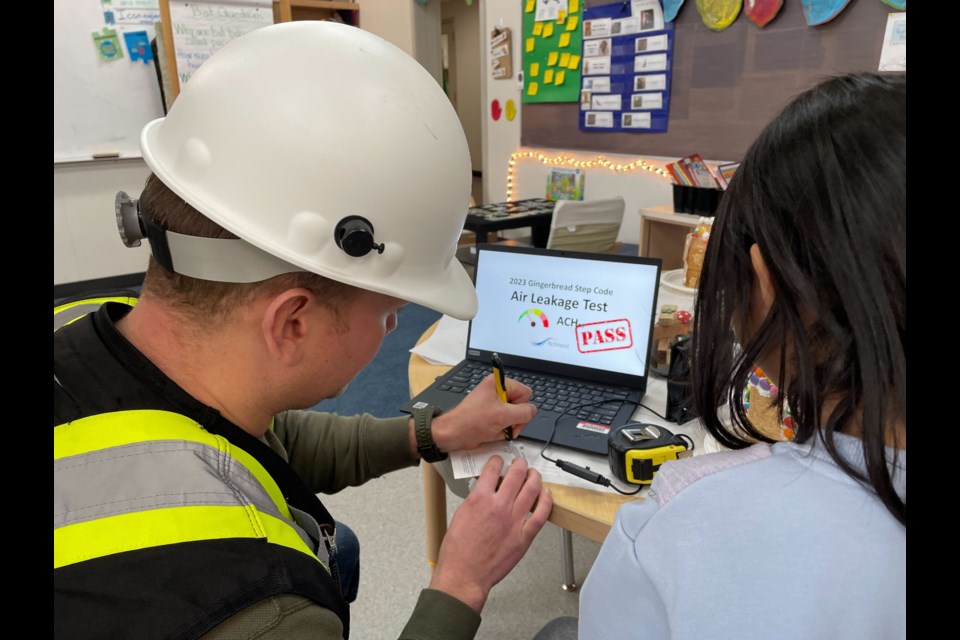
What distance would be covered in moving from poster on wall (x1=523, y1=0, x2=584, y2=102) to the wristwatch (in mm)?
3421

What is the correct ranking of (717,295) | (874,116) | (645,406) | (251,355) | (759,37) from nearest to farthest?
(874,116), (717,295), (251,355), (645,406), (759,37)

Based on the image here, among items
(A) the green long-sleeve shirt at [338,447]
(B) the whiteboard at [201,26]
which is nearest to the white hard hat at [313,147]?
(A) the green long-sleeve shirt at [338,447]

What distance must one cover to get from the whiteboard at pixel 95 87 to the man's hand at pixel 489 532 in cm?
440

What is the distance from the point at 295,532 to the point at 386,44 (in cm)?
57

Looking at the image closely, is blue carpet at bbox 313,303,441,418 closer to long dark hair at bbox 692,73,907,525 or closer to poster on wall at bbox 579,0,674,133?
poster on wall at bbox 579,0,674,133

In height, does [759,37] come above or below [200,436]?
above

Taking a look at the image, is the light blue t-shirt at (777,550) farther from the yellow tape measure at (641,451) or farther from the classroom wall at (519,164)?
the classroom wall at (519,164)

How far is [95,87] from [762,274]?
4.88 meters

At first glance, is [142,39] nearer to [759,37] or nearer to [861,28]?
[759,37]

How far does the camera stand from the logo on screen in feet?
4.10

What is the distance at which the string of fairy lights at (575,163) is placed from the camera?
371cm

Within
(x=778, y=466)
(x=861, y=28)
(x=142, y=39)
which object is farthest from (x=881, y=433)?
(x=142, y=39)

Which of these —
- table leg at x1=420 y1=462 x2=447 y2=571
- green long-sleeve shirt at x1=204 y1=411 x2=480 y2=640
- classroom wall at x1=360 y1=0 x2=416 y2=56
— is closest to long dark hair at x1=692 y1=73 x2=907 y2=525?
green long-sleeve shirt at x1=204 y1=411 x2=480 y2=640

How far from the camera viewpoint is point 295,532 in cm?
65
